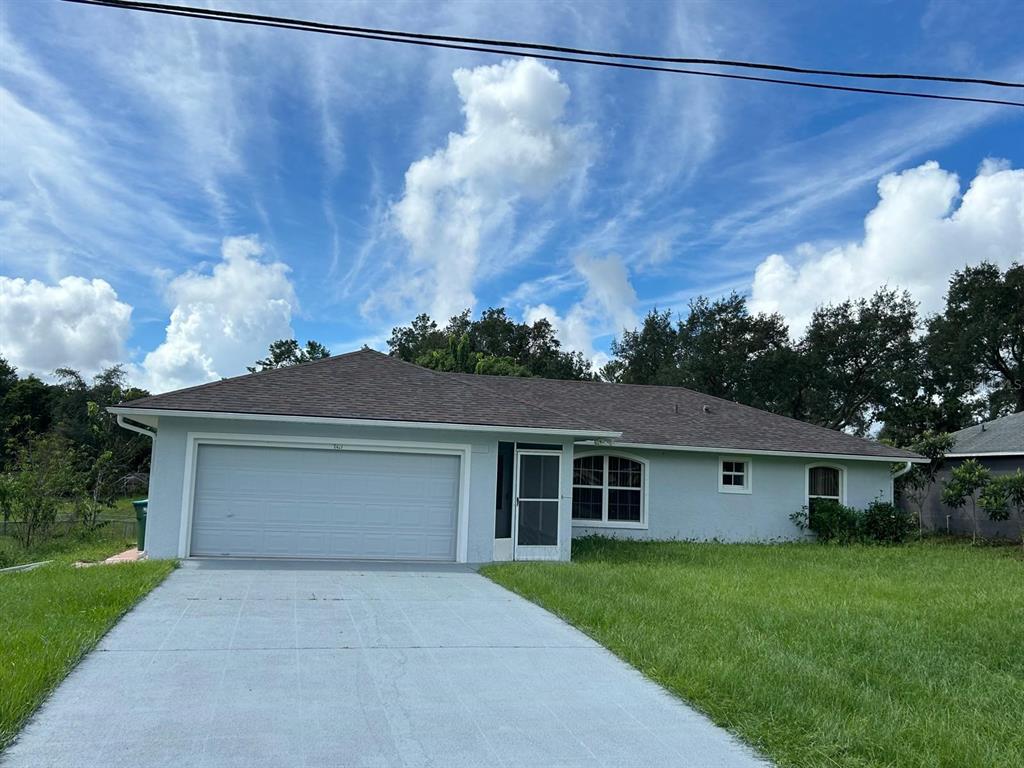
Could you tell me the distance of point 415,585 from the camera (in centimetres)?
1092

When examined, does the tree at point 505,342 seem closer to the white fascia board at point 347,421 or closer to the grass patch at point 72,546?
the grass patch at point 72,546

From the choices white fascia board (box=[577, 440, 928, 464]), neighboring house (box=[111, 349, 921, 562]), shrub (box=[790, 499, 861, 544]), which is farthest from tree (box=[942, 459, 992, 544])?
neighboring house (box=[111, 349, 921, 562])

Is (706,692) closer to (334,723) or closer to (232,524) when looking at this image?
(334,723)

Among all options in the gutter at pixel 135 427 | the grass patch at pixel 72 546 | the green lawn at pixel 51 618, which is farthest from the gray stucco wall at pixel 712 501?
the green lawn at pixel 51 618

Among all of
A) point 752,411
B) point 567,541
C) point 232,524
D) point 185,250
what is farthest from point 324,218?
point 752,411

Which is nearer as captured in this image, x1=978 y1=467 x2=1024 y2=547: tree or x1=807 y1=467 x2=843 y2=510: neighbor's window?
x1=978 y1=467 x2=1024 y2=547: tree

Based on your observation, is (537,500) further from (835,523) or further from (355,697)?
(355,697)

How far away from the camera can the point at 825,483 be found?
65.8ft

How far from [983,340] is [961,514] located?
704 inches

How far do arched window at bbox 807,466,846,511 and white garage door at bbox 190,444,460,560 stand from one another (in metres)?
10.2

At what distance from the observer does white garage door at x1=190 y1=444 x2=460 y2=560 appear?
13.3 meters

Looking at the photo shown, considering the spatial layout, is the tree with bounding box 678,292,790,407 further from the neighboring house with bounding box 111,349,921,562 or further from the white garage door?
the white garage door

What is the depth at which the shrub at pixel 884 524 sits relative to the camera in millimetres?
19078

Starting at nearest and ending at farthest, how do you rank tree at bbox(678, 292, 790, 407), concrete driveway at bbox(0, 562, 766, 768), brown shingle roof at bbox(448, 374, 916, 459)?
concrete driveway at bbox(0, 562, 766, 768)
brown shingle roof at bbox(448, 374, 916, 459)
tree at bbox(678, 292, 790, 407)
